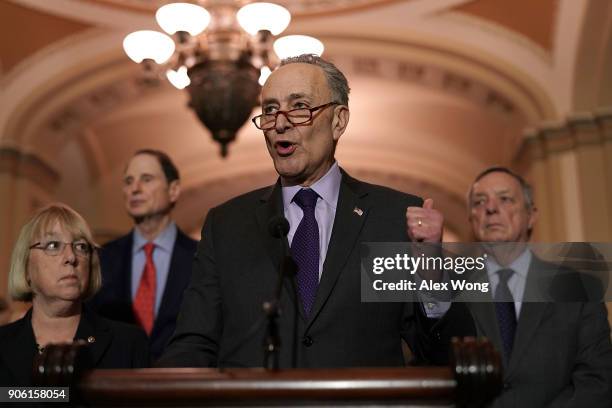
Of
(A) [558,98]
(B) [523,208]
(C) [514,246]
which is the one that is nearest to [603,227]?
(A) [558,98]

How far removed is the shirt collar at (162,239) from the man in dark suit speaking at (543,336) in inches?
67.7

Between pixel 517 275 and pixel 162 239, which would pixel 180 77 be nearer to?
pixel 162 239

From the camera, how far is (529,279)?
3018mm

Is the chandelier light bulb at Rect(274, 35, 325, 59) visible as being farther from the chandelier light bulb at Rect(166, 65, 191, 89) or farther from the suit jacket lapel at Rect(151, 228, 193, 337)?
the suit jacket lapel at Rect(151, 228, 193, 337)

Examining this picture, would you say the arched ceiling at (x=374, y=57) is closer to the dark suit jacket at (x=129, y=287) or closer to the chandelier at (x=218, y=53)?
the chandelier at (x=218, y=53)

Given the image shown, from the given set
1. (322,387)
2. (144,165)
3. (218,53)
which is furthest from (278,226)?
(218,53)

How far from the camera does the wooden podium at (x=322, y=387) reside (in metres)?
1.73

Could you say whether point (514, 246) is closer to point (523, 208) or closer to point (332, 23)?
point (523, 208)

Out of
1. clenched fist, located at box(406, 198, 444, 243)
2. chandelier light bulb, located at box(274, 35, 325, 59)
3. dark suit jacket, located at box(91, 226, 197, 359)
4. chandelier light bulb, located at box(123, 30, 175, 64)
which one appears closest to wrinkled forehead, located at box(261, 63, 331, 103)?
clenched fist, located at box(406, 198, 444, 243)

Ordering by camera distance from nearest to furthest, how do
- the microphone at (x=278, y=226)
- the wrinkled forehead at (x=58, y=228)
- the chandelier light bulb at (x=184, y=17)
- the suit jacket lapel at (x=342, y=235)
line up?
the microphone at (x=278, y=226)
the suit jacket lapel at (x=342, y=235)
the wrinkled forehead at (x=58, y=228)
the chandelier light bulb at (x=184, y=17)

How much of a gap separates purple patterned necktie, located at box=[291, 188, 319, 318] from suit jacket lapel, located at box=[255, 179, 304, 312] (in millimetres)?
45

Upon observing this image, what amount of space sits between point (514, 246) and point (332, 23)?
6997mm

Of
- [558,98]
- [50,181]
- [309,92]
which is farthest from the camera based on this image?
[50,181]

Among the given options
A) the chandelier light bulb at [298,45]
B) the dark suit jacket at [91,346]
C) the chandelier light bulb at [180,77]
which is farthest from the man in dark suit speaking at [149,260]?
the chandelier light bulb at [180,77]
